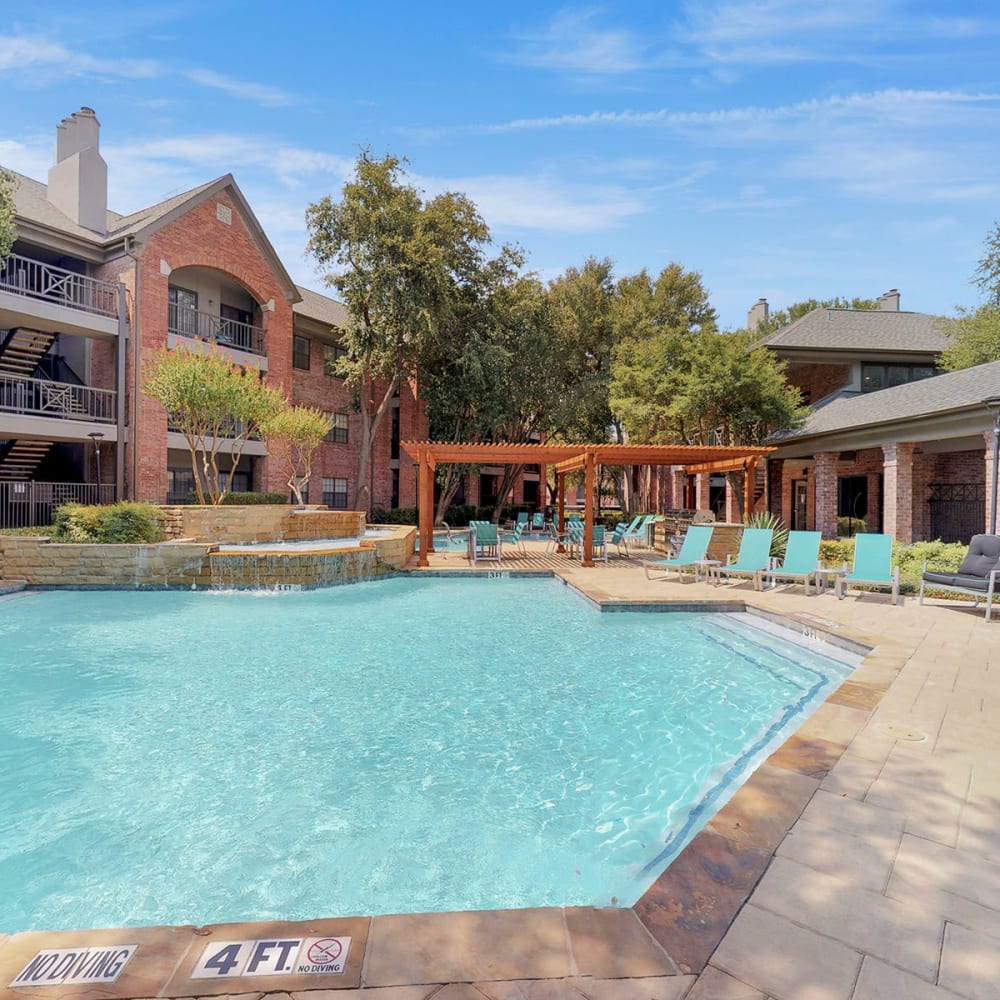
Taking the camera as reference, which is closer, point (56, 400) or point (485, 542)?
point (485, 542)

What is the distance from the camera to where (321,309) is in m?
26.7

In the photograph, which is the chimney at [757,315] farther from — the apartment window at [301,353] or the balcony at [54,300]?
the balcony at [54,300]

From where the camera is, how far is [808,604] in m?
9.09

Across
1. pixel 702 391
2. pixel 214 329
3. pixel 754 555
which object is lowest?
pixel 754 555

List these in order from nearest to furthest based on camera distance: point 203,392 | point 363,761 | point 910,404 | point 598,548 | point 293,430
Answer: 1. point 363,761
2. point 203,392
3. point 910,404
4. point 598,548
5. point 293,430

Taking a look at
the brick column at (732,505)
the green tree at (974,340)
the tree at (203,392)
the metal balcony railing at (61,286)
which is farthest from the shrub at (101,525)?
the green tree at (974,340)

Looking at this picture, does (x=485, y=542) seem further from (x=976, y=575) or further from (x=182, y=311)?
(x=182, y=311)

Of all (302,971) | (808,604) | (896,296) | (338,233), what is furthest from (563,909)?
(896,296)

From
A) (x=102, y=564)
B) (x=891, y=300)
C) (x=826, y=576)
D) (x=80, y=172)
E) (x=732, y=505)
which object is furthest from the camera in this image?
(x=891, y=300)

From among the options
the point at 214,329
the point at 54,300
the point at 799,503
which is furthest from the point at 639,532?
the point at 54,300

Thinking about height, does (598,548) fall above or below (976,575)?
below

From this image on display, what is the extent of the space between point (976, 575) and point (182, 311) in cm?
2252

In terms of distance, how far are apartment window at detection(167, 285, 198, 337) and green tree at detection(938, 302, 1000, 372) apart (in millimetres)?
25217

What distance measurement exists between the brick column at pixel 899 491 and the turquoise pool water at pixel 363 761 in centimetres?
835
